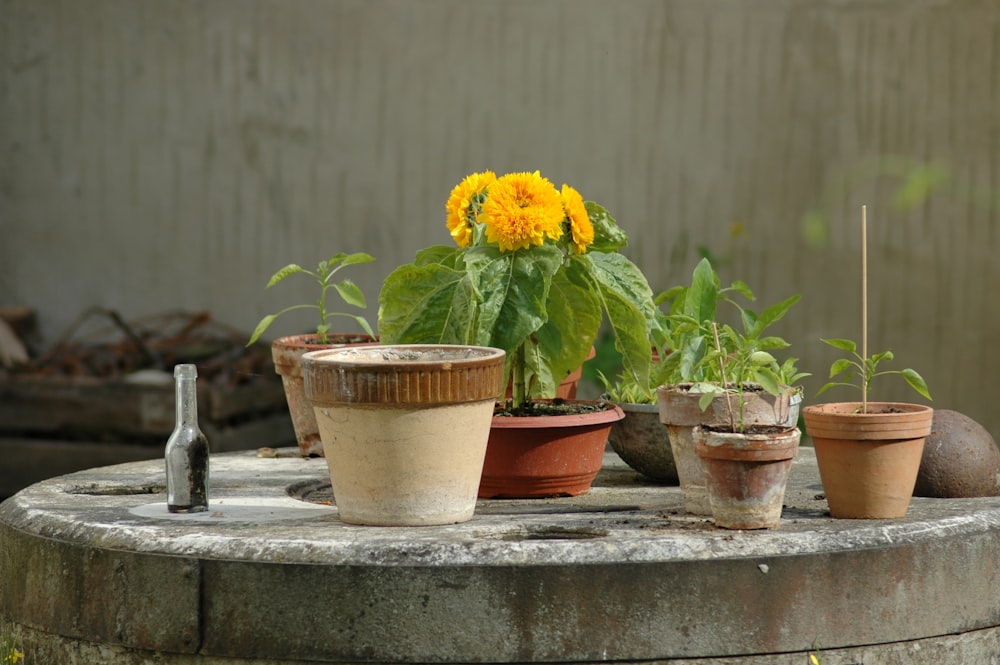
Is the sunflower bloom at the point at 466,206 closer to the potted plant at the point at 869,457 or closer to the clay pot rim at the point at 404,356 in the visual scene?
the clay pot rim at the point at 404,356

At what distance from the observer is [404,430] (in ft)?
7.69

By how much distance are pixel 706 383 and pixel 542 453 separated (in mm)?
357

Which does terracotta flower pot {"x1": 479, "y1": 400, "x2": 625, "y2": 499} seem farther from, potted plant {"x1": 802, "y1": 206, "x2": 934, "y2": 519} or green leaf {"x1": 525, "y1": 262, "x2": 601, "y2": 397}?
potted plant {"x1": 802, "y1": 206, "x2": 934, "y2": 519}

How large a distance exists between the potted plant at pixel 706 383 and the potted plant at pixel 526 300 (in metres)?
0.10

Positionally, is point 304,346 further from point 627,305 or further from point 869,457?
point 869,457

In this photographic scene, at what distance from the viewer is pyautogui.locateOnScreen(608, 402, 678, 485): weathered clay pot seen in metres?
2.88

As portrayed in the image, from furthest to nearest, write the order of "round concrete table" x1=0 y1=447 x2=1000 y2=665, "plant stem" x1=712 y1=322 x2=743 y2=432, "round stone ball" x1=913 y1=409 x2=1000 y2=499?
"round stone ball" x1=913 y1=409 x2=1000 y2=499, "plant stem" x1=712 y1=322 x2=743 y2=432, "round concrete table" x1=0 y1=447 x2=1000 y2=665

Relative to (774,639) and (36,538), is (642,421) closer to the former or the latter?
(774,639)

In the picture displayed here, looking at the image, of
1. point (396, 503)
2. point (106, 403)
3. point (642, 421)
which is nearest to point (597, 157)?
point (106, 403)

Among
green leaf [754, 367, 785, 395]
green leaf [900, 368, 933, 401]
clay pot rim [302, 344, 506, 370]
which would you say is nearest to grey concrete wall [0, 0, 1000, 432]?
green leaf [900, 368, 933, 401]

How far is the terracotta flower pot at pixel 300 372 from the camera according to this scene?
3068 millimetres

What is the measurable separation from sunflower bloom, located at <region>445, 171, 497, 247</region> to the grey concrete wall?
2588 mm

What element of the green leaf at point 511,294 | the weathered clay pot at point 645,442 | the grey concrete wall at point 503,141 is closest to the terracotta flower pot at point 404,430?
the green leaf at point 511,294

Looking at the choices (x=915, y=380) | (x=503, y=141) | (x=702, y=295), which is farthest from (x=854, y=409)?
(x=503, y=141)
